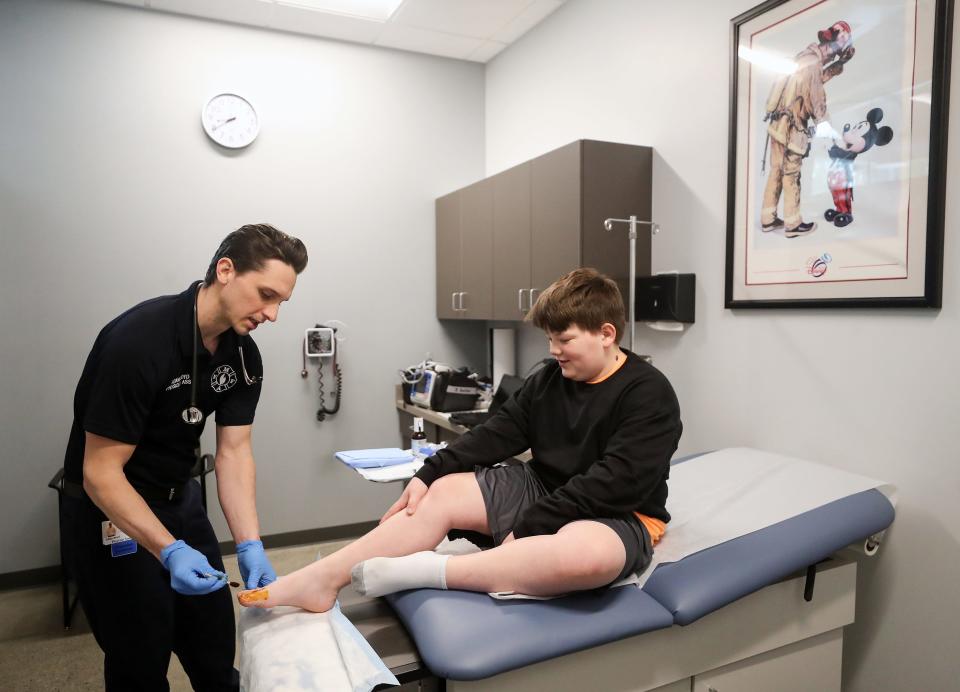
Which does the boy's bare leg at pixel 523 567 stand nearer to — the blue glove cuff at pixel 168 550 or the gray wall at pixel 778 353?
the blue glove cuff at pixel 168 550

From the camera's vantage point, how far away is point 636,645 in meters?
1.31

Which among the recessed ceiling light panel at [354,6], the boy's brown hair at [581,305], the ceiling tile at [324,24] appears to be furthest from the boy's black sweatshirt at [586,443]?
the ceiling tile at [324,24]

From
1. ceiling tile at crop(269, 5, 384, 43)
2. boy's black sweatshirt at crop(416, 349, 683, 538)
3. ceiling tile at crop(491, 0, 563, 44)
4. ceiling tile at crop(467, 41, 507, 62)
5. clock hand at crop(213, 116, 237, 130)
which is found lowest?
boy's black sweatshirt at crop(416, 349, 683, 538)

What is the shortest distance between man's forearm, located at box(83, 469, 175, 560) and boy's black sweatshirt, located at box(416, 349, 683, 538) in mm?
618

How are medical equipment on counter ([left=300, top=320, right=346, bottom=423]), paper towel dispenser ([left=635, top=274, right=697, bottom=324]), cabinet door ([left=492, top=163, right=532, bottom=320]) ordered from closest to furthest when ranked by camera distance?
paper towel dispenser ([left=635, top=274, right=697, bottom=324]) < cabinet door ([left=492, top=163, right=532, bottom=320]) < medical equipment on counter ([left=300, top=320, right=346, bottom=423])

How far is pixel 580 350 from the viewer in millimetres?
1518

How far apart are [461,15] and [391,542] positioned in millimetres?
2663

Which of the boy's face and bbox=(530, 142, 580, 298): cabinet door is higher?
bbox=(530, 142, 580, 298): cabinet door

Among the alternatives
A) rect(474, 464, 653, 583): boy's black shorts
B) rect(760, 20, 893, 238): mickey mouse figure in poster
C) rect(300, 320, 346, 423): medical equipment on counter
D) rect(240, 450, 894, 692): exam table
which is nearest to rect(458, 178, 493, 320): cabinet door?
rect(300, 320, 346, 423): medical equipment on counter

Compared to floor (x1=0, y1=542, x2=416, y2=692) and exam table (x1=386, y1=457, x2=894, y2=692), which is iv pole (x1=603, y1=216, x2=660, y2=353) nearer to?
exam table (x1=386, y1=457, x2=894, y2=692)

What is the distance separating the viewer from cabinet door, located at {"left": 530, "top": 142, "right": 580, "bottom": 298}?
238cm

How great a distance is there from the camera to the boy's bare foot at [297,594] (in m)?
1.33

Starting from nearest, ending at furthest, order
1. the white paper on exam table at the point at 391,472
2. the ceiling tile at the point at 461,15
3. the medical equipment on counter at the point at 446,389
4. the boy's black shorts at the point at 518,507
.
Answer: the boy's black shorts at the point at 518,507 → the white paper on exam table at the point at 391,472 → the ceiling tile at the point at 461,15 → the medical equipment on counter at the point at 446,389

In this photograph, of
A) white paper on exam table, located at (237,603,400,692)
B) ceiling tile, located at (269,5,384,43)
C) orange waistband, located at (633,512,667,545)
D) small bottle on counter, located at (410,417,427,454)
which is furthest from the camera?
ceiling tile, located at (269,5,384,43)
